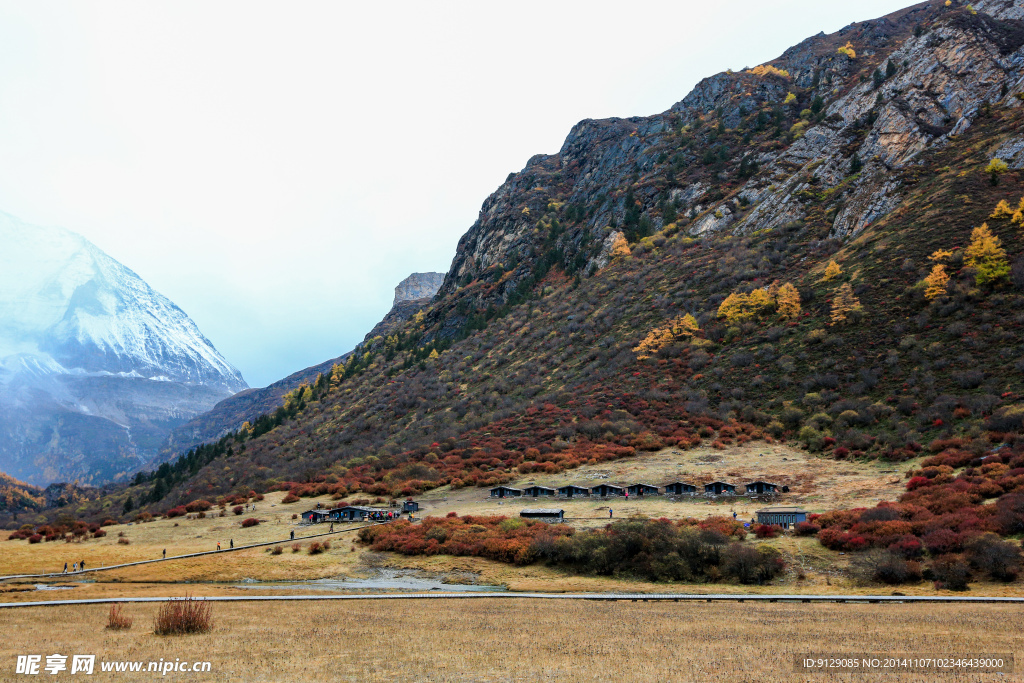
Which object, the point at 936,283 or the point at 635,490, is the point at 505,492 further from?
the point at 936,283

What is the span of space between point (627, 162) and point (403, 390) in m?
99.8

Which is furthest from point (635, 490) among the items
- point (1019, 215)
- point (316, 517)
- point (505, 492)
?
point (1019, 215)

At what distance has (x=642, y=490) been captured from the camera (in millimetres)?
57125

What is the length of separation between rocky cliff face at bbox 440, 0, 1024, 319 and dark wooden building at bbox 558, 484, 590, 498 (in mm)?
74031

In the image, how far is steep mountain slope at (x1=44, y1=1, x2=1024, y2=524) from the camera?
6662 cm

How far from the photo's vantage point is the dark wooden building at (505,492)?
6344cm

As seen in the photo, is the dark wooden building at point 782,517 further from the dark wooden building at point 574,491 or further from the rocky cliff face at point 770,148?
the rocky cliff face at point 770,148

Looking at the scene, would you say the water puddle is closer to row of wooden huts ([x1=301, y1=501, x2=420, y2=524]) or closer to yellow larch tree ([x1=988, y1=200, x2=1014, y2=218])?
row of wooden huts ([x1=301, y1=501, x2=420, y2=524])

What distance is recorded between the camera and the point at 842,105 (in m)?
126

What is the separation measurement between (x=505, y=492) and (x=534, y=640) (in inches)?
1765

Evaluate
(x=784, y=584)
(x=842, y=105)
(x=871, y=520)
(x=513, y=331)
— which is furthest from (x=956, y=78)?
(x=784, y=584)

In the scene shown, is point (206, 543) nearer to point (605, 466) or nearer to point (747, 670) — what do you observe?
point (605, 466)

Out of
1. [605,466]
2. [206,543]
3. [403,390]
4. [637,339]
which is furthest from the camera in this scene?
[403,390]

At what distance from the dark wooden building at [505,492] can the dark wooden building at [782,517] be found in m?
28.9
